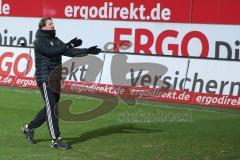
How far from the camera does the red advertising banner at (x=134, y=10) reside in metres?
19.7

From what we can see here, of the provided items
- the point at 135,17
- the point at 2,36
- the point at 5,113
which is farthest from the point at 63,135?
the point at 2,36

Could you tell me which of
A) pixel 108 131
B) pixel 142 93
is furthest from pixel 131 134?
pixel 142 93

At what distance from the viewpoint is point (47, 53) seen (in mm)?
11523

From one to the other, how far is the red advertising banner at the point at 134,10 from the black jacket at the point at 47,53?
343 inches

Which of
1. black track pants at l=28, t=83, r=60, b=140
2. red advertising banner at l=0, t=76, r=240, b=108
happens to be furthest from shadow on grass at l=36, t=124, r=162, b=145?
red advertising banner at l=0, t=76, r=240, b=108

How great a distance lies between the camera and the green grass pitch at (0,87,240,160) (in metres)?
11.5

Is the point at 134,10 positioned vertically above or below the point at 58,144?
above

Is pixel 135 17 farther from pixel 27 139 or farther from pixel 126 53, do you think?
pixel 27 139

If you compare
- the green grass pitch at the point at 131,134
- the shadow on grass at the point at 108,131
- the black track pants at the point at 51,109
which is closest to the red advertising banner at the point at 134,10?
the green grass pitch at the point at 131,134

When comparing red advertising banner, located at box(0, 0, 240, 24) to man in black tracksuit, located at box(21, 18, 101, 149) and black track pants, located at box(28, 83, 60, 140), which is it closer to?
man in black tracksuit, located at box(21, 18, 101, 149)

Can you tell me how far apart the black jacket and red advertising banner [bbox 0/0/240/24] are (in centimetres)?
872

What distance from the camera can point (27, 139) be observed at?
12.5 m

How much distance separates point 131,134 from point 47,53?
294cm

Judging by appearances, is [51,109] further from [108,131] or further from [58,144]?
[108,131]
